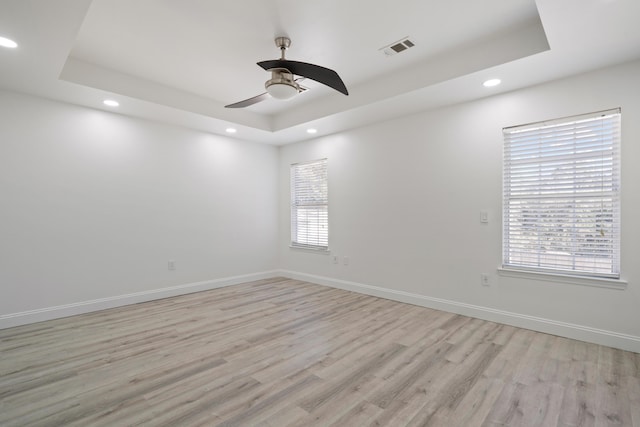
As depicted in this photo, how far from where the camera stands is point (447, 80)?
304 centimetres

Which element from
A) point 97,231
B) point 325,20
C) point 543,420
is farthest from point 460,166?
point 97,231

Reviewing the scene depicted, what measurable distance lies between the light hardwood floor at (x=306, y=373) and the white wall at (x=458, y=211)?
0.29 m

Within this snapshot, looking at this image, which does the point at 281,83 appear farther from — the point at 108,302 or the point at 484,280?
the point at 108,302

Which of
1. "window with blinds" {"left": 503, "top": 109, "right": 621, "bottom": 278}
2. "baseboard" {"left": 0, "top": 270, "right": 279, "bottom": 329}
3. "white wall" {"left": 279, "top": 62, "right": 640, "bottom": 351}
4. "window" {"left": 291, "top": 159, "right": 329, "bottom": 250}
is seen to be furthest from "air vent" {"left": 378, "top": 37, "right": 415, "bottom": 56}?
"baseboard" {"left": 0, "top": 270, "right": 279, "bottom": 329}

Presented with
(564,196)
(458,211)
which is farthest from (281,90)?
(564,196)

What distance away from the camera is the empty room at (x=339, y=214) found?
6.75ft

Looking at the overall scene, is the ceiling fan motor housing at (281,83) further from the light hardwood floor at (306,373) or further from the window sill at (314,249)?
the window sill at (314,249)

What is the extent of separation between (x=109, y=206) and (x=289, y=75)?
3.03 meters

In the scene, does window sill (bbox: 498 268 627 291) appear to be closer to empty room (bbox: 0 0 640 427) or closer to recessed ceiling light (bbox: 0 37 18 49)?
empty room (bbox: 0 0 640 427)

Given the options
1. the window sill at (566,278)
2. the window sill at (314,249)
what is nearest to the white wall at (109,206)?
the window sill at (314,249)

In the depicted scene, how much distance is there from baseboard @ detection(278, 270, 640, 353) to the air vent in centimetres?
288

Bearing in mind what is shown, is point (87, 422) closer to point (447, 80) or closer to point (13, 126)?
point (13, 126)

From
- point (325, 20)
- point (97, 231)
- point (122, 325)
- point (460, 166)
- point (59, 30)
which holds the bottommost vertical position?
point (122, 325)

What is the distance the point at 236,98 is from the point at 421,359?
3830 millimetres
